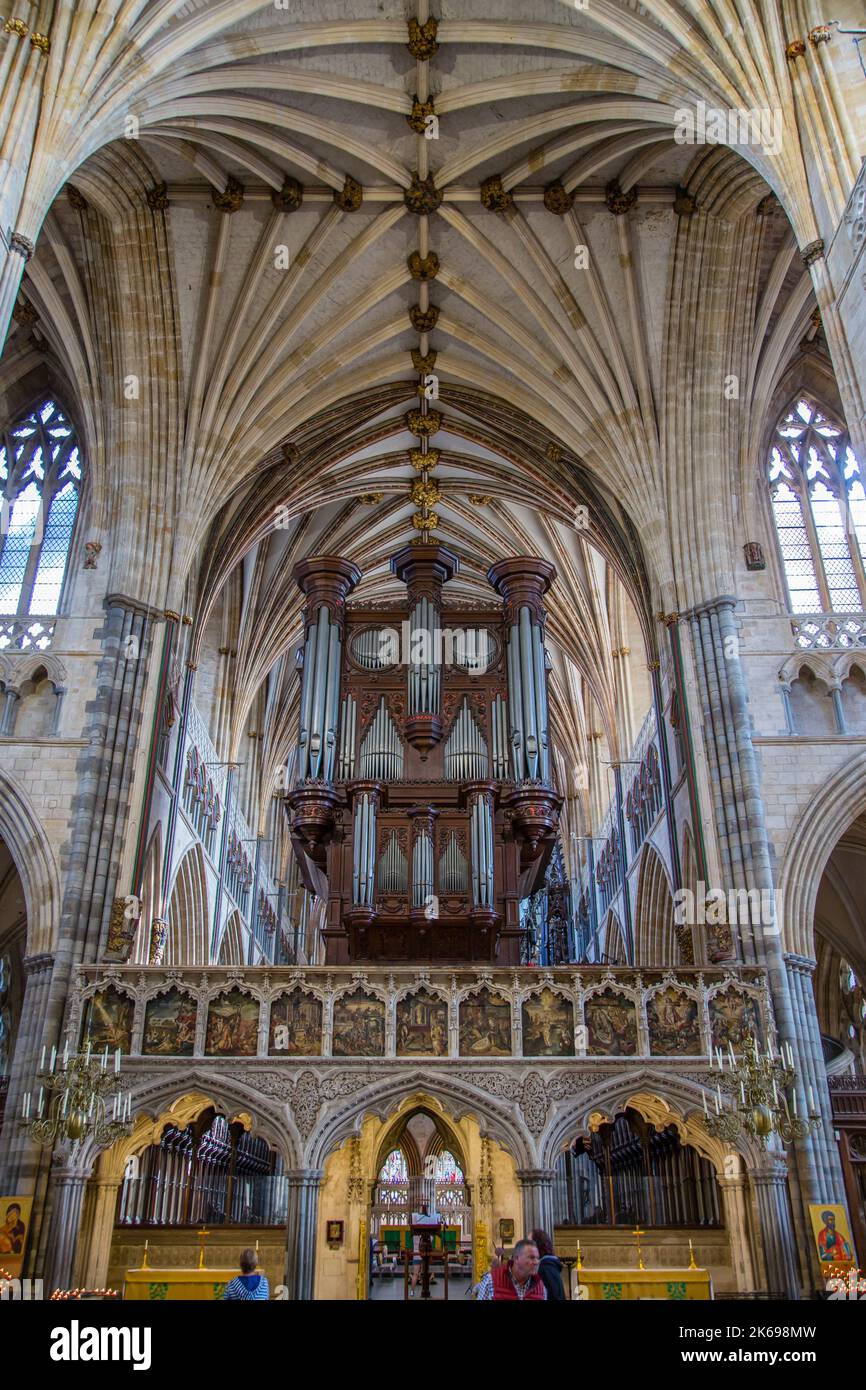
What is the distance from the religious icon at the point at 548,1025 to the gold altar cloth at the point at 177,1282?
439 centimetres

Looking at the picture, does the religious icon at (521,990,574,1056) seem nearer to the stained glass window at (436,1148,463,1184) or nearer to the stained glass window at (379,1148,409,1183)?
the stained glass window at (436,1148,463,1184)

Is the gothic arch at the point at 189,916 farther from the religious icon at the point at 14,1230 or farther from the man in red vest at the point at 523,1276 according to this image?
the man in red vest at the point at 523,1276

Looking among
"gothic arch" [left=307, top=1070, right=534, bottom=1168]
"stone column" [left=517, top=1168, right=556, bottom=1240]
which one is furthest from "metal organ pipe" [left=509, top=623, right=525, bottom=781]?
"stone column" [left=517, top=1168, right=556, bottom=1240]

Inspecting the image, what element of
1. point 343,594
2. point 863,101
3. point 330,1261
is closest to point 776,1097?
point 330,1261

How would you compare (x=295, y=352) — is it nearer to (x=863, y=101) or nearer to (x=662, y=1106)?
(x=863, y=101)

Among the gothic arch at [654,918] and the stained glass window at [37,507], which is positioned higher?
the stained glass window at [37,507]

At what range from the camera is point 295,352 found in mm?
21156

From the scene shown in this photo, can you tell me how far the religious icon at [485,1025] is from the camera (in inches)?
553

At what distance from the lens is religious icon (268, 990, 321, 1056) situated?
14.1 m

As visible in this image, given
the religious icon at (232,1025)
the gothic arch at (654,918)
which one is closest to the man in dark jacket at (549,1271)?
the religious icon at (232,1025)

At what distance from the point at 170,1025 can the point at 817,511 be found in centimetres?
1363

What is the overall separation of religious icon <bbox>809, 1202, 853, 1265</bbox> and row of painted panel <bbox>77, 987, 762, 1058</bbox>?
7.14 ft

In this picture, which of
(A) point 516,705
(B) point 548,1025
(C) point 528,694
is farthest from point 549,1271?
(C) point 528,694

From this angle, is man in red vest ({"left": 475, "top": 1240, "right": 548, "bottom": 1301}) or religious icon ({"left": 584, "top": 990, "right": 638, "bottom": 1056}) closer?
man in red vest ({"left": 475, "top": 1240, "right": 548, "bottom": 1301})
